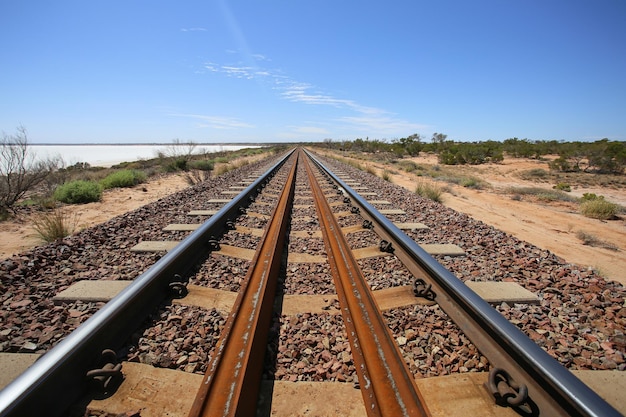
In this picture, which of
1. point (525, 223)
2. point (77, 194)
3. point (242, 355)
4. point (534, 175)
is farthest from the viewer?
point (534, 175)

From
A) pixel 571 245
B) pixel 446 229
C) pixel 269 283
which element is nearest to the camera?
pixel 269 283

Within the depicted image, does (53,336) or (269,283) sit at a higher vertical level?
(269,283)

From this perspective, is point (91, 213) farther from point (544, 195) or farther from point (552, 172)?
point (552, 172)

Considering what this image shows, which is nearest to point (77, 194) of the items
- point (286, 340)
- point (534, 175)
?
point (286, 340)

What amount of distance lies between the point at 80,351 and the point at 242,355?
0.95 metres

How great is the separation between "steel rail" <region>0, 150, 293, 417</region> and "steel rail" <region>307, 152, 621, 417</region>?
257 cm

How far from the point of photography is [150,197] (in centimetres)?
1002

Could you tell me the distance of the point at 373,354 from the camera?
2.14 metres

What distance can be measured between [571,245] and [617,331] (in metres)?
4.28

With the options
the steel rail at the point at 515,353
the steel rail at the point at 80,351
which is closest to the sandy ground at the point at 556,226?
the steel rail at the point at 515,353

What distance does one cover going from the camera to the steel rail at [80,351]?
1545mm

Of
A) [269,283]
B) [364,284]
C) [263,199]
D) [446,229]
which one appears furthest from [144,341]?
[263,199]

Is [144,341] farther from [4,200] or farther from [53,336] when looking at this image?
[4,200]

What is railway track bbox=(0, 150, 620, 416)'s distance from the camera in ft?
5.58
